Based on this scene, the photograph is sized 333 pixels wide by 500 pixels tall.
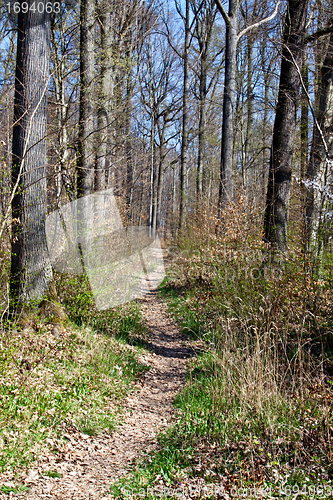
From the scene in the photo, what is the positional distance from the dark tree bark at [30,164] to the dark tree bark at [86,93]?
2.15 metres

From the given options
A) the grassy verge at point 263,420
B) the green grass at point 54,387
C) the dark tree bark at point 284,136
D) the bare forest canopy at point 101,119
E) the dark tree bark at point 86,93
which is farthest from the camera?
the dark tree bark at point 86,93

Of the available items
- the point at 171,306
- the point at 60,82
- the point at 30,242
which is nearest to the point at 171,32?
the point at 60,82

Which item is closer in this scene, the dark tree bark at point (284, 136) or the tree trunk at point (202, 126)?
the dark tree bark at point (284, 136)

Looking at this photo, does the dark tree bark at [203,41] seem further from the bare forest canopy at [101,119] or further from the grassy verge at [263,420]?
the grassy verge at [263,420]

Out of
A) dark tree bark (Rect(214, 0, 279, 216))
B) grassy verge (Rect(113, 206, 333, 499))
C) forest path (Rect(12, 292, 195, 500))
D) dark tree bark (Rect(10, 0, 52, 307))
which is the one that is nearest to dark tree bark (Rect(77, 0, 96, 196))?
dark tree bark (Rect(10, 0, 52, 307))

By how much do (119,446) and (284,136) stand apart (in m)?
5.72

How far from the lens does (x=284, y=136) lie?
21.5 feet

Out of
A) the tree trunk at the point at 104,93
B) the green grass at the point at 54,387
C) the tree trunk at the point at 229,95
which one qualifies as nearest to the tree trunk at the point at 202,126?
the tree trunk at the point at 229,95

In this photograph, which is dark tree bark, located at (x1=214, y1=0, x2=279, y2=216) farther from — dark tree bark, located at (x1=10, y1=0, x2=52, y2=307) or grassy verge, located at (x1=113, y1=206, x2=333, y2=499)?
dark tree bark, located at (x1=10, y1=0, x2=52, y2=307)

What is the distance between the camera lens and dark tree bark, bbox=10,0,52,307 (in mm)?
5316

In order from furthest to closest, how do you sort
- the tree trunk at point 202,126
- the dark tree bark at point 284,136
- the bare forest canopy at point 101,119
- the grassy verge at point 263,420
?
the tree trunk at point 202,126
the dark tree bark at point 284,136
the bare forest canopy at point 101,119
the grassy verge at point 263,420

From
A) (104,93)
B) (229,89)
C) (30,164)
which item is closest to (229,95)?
(229,89)

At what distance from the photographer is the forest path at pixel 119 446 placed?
297 cm

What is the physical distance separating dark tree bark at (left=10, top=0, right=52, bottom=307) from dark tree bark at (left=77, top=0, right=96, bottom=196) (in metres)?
2.15
